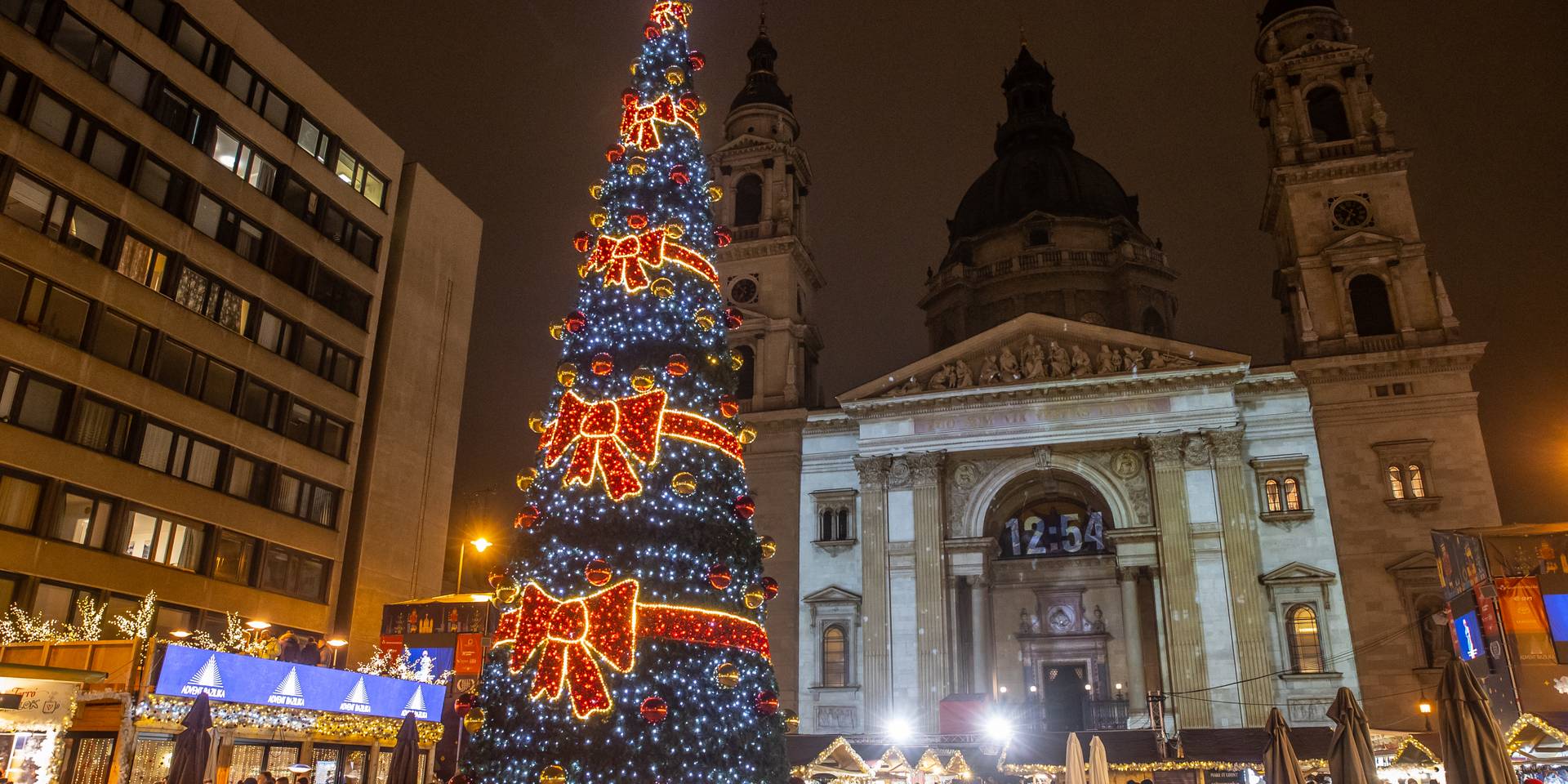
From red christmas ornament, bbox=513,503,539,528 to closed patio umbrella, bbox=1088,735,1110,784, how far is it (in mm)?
14408

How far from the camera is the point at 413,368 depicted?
1499 inches

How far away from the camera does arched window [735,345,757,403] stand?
44.0m

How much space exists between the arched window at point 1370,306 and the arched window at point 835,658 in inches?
859

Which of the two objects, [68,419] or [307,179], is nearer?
[68,419]

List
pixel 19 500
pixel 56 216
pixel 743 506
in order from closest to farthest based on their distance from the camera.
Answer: pixel 743 506, pixel 19 500, pixel 56 216

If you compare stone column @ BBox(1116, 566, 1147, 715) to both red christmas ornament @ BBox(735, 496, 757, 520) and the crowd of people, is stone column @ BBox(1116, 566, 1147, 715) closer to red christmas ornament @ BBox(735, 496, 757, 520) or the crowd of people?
the crowd of people

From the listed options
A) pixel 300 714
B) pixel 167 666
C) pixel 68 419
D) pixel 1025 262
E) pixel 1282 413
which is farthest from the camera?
pixel 1025 262

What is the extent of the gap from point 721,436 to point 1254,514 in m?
28.9

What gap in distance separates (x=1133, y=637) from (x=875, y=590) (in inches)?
355

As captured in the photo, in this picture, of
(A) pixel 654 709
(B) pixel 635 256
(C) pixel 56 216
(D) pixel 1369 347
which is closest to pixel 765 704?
(A) pixel 654 709

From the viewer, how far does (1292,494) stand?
36250mm

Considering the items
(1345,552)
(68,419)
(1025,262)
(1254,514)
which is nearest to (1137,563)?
(1254,514)

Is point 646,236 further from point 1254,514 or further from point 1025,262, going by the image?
point 1025,262

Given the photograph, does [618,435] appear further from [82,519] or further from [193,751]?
[82,519]
